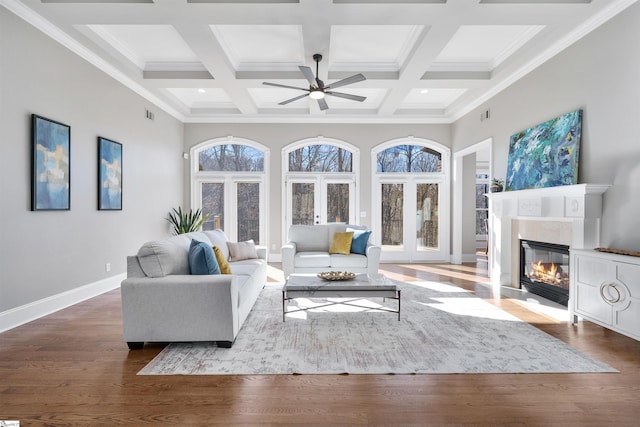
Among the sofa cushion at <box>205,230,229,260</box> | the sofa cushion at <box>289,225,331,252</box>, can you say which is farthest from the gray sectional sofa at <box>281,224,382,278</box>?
the sofa cushion at <box>205,230,229,260</box>

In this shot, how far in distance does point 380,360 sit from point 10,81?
438 centimetres

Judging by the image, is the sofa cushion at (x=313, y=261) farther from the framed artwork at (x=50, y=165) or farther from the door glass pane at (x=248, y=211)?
the framed artwork at (x=50, y=165)

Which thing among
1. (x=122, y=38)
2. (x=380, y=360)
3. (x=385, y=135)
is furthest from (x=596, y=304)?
(x=122, y=38)

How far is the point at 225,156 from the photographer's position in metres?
Result: 7.85

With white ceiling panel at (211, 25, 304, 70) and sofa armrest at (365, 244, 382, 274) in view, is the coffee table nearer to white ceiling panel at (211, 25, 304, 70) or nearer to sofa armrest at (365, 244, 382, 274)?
sofa armrest at (365, 244, 382, 274)

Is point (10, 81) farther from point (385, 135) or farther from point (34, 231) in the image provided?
point (385, 135)

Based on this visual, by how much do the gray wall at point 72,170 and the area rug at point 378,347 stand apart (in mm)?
2088

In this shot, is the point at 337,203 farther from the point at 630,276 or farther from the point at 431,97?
the point at 630,276

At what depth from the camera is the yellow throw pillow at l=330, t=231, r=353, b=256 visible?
5398 millimetres

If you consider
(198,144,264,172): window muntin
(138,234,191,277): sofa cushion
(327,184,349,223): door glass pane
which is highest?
(198,144,264,172): window muntin

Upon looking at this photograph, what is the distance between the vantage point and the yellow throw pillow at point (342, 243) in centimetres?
540

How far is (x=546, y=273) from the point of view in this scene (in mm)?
4516

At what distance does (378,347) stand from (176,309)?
173 cm

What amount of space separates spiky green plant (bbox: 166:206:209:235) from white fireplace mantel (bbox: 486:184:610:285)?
566cm
